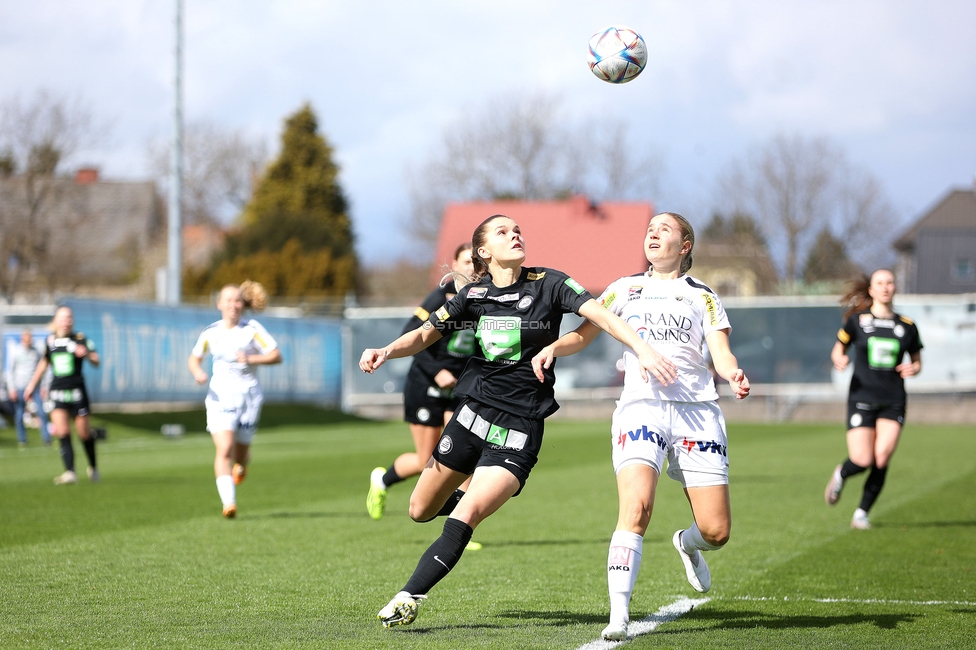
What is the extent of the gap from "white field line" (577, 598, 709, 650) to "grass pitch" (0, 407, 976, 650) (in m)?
0.05

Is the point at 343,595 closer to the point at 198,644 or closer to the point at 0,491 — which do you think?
the point at 198,644

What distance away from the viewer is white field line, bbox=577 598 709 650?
197 inches

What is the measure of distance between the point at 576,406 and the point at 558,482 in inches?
680

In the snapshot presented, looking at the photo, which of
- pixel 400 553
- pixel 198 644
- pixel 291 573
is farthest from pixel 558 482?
pixel 198 644

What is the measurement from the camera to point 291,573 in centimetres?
704

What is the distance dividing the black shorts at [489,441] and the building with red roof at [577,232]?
128 feet

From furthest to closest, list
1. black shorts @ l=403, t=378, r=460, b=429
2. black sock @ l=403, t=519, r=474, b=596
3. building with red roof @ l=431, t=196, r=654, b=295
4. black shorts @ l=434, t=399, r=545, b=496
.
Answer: building with red roof @ l=431, t=196, r=654, b=295, black shorts @ l=403, t=378, r=460, b=429, black shorts @ l=434, t=399, r=545, b=496, black sock @ l=403, t=519, r=474, b=596

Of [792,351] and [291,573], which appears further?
[792,351]

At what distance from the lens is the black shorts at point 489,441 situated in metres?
5.30

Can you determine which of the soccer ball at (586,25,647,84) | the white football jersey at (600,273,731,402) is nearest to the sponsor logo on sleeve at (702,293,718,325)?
the white football jersey at (600,273,731,402)

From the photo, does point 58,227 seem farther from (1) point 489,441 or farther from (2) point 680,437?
(2) point 680,437

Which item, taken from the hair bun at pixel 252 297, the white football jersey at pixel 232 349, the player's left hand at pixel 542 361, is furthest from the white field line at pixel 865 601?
the hair bun at pixel 252 297

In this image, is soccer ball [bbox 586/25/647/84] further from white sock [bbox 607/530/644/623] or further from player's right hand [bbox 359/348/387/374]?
white sock [bbox 607/530/644/623]

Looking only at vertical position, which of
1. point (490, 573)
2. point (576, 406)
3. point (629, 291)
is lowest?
point (576, 406)
